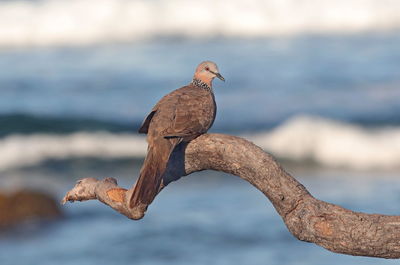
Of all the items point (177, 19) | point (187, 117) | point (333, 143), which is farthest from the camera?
point (177, 19)

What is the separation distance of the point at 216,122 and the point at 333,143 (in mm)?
2687

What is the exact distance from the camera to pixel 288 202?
568cm

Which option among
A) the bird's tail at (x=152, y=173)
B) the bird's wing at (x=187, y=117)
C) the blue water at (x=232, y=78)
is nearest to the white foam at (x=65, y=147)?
the blue water at (x=232, y=78)

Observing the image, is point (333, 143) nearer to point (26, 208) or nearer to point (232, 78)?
point (232, 78)

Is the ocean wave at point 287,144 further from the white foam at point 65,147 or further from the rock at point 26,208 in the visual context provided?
the rock at point 26,208

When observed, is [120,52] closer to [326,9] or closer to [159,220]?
[326,9]

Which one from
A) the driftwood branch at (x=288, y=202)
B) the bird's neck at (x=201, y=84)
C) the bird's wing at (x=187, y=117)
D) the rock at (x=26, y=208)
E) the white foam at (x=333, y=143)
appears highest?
the white foam at (x=333, y=143)

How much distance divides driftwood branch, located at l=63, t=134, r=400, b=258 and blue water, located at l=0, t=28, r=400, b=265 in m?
6.18

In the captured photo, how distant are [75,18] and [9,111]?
10.2 m

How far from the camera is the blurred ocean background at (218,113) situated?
44.8 ft

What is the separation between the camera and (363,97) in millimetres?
22484

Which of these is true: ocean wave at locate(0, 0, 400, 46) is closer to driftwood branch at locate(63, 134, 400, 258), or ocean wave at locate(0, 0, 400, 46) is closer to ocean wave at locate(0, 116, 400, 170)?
ocean wave at locate(0, 116, 400, 170)

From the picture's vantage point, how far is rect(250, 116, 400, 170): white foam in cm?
1809

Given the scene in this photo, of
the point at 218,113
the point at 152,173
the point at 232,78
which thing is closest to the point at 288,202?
the point at 152,173
